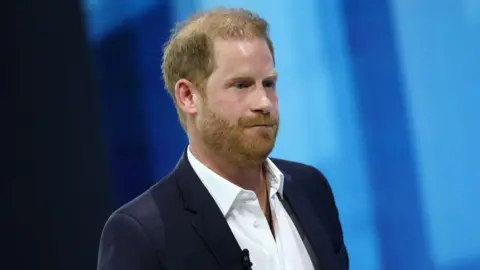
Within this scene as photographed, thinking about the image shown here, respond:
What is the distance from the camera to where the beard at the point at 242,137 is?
1153 millimetres

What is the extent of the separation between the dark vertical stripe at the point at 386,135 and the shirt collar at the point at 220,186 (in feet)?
1.43

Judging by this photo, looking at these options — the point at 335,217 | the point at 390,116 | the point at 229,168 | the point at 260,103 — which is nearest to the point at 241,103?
the point at 260,103

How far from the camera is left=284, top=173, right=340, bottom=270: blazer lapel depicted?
49.1 inches

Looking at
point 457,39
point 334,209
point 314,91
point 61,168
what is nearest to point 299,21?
point 314,91

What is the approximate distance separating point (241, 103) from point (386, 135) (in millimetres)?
580

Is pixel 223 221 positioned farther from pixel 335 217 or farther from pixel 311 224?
pixel 335 217

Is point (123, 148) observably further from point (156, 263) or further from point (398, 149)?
point (156, 263)

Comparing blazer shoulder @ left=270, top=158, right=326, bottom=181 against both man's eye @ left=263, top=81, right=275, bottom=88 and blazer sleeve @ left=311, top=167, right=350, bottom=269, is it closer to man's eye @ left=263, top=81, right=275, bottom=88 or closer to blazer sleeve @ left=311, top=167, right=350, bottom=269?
blazer sleeve @ left=311, top=167, right=350, bottom=269

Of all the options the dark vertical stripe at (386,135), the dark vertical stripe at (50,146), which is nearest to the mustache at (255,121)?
the dark vertical stripe at (386,135)

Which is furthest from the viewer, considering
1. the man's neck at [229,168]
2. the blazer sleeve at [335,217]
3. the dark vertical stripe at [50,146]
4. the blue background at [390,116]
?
the dark vertical stripe at [50,146]

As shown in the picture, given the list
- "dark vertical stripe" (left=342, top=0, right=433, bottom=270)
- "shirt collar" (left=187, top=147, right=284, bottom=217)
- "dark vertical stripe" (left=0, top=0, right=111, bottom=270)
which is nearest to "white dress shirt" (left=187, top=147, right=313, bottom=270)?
"shirt collar" (left=187, top=147, right=284, bottom=217)

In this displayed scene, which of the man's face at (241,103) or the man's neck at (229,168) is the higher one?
the man's face at (241,103)

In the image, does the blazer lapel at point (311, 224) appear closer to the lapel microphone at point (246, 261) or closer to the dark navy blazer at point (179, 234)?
the dark navy blazer at point (179, 234)

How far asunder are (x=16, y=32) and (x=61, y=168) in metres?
0.41
